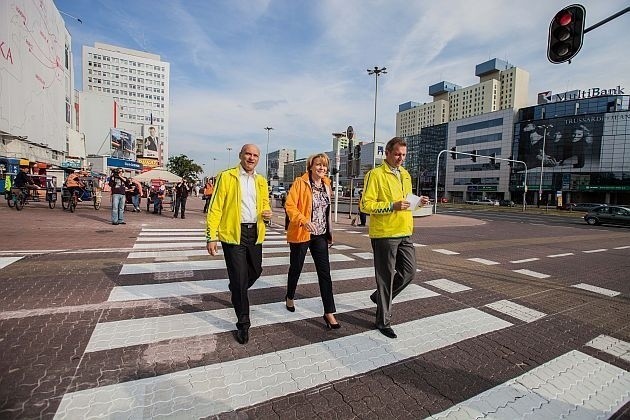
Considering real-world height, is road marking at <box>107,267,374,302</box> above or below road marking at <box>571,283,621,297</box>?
A: above

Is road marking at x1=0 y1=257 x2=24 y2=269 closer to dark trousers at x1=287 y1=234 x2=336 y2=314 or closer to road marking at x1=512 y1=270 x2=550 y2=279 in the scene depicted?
dark trousers at x1=287 y1=234 x2=336 y2=314

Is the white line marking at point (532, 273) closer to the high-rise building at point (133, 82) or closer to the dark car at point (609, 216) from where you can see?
the dark car at point (609, 216)

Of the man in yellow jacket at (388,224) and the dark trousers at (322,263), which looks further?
the dark trousers at (322,263)

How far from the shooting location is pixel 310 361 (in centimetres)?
289

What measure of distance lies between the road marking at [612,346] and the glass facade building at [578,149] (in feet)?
214

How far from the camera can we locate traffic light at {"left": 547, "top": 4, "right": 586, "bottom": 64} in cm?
614

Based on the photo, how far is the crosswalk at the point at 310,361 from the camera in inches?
91.1

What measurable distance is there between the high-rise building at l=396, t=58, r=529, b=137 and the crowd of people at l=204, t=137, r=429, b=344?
3843 inches

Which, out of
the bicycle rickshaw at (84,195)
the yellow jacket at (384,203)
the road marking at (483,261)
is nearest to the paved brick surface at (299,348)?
the yellow jacket at (384,203)

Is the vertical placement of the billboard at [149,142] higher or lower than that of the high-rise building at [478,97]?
lower

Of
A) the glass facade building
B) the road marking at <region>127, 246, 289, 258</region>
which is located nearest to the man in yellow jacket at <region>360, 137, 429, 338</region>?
the road marking at <region>127, 246, 289, 258</region>

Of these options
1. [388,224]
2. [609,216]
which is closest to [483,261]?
[388,224]

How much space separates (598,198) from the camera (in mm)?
62844

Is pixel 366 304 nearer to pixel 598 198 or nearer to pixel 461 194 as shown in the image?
pixel 598 198
